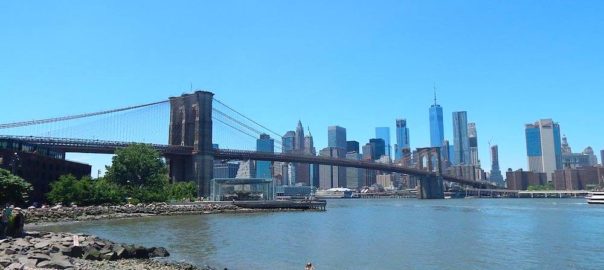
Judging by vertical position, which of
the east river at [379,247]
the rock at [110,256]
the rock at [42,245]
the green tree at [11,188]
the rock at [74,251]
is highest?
the green tree at [11,188]

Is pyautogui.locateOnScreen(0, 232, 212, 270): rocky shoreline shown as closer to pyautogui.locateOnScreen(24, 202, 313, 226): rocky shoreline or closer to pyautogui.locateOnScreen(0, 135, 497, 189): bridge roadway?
pyautogui.locateOnScreen(24, 202, 313, 226): rocky shoreline

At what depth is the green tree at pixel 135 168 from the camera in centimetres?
8238

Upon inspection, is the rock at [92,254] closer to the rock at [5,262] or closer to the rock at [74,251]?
the rock at [74,251]

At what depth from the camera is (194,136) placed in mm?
115625

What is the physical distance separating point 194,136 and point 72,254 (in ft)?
313

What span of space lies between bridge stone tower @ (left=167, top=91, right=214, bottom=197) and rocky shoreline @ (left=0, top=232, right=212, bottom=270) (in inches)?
3312

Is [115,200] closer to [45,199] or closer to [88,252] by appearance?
[45,199]

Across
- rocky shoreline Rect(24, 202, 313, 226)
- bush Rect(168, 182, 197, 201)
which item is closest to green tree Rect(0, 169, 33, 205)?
rocky shoreline Rect(24, 202, 313, 226)

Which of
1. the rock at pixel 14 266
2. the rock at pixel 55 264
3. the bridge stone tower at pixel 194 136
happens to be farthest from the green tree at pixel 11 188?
the bridge stone tower at pixel 194 136

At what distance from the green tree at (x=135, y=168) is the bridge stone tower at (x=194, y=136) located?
77.3 ft

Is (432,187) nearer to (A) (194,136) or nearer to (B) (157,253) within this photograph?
(A) (194,136)

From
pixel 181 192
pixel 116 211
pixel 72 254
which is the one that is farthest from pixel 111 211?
pixel 72 254

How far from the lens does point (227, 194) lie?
97.4m

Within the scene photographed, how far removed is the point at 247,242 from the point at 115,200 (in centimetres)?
4419
